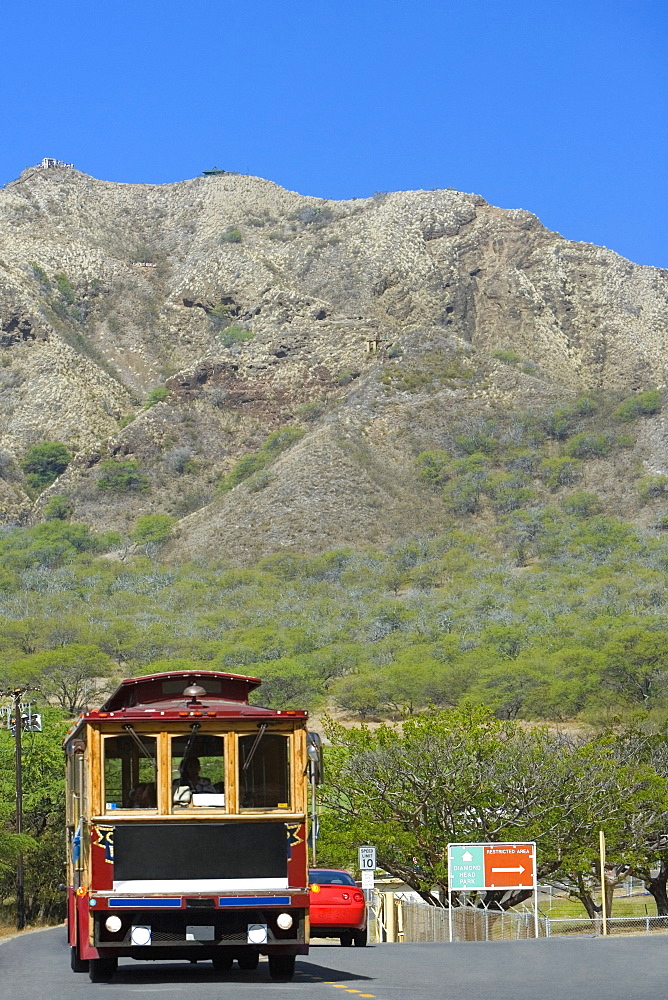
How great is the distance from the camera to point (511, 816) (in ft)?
136

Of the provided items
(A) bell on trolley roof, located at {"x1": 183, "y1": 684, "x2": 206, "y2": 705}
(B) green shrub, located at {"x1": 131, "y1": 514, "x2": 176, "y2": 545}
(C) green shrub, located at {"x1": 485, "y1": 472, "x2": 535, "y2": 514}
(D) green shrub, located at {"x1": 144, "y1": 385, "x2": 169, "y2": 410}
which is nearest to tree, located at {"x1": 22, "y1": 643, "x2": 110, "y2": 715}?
(B) green shrub, located at {"x1": 131, "y1": 514, "x2": 176, "y2": 545}

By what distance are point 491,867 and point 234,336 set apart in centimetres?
15750

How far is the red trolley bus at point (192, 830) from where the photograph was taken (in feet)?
51.1

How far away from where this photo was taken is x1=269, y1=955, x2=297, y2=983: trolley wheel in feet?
54.4

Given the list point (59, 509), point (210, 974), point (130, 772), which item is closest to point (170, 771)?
point (130, 772)

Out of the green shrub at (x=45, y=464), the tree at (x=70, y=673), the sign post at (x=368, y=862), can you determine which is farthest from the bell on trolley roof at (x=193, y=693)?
the green shrub at (x=45, y=464)

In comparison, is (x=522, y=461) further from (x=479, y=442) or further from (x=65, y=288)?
(x=65, y=288)

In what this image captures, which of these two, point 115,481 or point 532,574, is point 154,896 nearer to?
point 532,574

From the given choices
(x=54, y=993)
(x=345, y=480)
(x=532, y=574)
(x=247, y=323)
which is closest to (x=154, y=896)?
(x=54, y=993)

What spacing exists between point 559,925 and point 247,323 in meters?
149

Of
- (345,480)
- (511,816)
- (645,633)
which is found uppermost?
(345,480)

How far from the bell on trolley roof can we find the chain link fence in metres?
13.7

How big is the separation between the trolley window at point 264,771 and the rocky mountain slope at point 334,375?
12218 cm

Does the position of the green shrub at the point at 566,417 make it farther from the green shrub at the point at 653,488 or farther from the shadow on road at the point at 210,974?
the shadow on road at the point at 210,974
